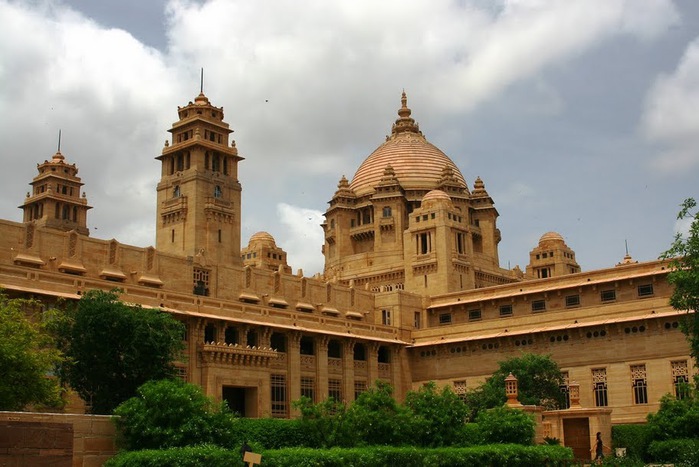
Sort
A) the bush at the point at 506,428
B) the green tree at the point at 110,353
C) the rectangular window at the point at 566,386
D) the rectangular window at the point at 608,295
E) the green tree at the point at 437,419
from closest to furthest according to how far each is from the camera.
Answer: the green tree at the point at 437,419
the green tree at the point at 110,353
the bush at the point at 506,428
the rectangular window at the point at 566,386
the rectangular window at the point at 608,295

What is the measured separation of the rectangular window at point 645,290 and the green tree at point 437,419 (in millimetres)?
25207

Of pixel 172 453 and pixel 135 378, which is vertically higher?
pixel 135 378

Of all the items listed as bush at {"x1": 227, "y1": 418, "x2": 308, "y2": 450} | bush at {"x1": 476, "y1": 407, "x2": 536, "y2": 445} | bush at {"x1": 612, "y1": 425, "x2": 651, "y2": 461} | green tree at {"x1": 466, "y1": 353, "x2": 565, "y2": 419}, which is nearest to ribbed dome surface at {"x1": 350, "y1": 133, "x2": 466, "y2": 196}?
green tree at {"x1": 466, "y1": 353, "x2": 565, "y2": 419}

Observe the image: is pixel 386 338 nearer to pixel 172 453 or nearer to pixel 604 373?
pixel 604 373

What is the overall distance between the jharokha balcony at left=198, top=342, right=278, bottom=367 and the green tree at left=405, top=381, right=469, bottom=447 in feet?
56.8

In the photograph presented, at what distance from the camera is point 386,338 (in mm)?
67938

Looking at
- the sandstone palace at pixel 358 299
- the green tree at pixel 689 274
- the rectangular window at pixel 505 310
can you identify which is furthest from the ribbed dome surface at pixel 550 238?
the green tree at pixel 689 274

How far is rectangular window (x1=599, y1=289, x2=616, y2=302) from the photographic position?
205ft

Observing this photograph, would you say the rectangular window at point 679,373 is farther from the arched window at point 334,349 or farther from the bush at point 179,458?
the bush at point 179,458

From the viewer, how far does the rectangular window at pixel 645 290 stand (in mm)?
60656

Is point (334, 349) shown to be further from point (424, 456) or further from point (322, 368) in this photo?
point (424, 456)

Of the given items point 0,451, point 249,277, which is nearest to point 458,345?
point 249,277

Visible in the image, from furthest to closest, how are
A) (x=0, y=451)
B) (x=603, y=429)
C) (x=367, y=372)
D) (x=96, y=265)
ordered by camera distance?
Result: 1. (x=367, y=372)
2. (x=96, y=265)
3. (x=603, y=429)
4. (x=0, y=451)

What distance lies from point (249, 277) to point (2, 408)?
102 ft
